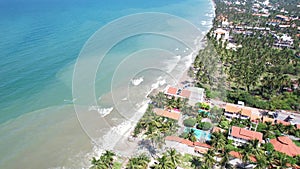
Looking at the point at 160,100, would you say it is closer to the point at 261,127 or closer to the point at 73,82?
the point at 261,127

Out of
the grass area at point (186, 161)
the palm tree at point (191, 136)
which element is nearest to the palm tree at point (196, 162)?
the grass area at point (186, 161)

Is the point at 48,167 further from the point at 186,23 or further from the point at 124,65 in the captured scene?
the point at 186,23

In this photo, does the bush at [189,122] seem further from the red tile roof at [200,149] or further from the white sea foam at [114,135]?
the white sea foam at [114,135]

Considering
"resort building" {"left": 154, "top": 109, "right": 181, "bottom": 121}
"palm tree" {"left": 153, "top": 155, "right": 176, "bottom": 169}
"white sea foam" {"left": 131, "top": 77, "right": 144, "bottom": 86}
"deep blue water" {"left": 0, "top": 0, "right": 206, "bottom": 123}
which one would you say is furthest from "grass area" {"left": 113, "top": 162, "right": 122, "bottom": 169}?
"white sea foam" {"left": 131, "top": 77, "right": 144, "bottom": 86}

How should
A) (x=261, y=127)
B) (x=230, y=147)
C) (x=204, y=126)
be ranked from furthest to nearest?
(x=204, y=126) → (x=261, y=127) → (x=230, y=147)

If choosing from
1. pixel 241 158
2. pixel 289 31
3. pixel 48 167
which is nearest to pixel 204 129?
pixel 241 158

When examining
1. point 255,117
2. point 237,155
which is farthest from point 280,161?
point 255,117
